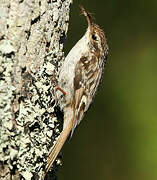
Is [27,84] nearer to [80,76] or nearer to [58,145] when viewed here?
[58,145]

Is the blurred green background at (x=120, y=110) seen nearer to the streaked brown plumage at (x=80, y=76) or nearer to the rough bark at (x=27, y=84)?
the streaked brown plumage at (x=80, y=76)

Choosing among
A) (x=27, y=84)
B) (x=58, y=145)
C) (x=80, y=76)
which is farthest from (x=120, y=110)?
(x=27, y=84)

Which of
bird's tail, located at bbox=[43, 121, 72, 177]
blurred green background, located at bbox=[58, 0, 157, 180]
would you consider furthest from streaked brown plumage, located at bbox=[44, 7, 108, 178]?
blurred green background, located at bbox=[58, 0, 157, 180]

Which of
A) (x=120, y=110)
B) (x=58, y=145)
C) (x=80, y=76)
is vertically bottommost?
(x=120, y=110)

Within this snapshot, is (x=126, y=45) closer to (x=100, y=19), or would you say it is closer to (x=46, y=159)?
(x=100, y=19)

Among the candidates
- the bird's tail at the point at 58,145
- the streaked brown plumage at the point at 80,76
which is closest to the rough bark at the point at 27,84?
the bird's tail at the point at 58,145

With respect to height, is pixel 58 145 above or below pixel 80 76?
below

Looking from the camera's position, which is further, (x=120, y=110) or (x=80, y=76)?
(x=120, y=110)

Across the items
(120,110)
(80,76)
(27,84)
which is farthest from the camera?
(120,110)
